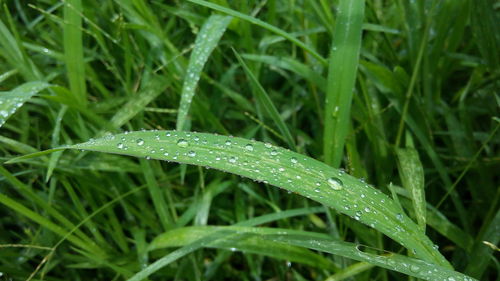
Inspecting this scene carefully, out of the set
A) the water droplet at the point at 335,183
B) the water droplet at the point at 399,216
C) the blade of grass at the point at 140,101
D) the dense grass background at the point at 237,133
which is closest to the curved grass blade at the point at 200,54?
the dense grass background at the point at 237,133

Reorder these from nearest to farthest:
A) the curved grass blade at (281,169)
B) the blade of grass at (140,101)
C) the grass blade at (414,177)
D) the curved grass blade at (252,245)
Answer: the curved grass blade at (281,169), the grass blade at (414,177), the curved grass blade at (252,245), the blade of grass at (140,101)

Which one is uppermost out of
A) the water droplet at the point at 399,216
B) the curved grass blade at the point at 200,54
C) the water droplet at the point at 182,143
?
the curved grass blade at the point at 200,54

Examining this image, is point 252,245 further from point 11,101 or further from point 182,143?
point 11,101

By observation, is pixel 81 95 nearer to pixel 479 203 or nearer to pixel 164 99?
pixel 164 99

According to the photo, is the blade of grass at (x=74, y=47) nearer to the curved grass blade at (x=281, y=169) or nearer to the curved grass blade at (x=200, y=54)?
the curved grass blade at (x=200, y=54)

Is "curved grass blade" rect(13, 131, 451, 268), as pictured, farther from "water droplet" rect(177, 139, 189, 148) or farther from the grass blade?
the grass blade

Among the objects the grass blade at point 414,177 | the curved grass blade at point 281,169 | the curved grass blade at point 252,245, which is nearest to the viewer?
the curved grass blade at point 281,169

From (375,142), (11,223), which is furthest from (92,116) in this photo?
(375,142)
